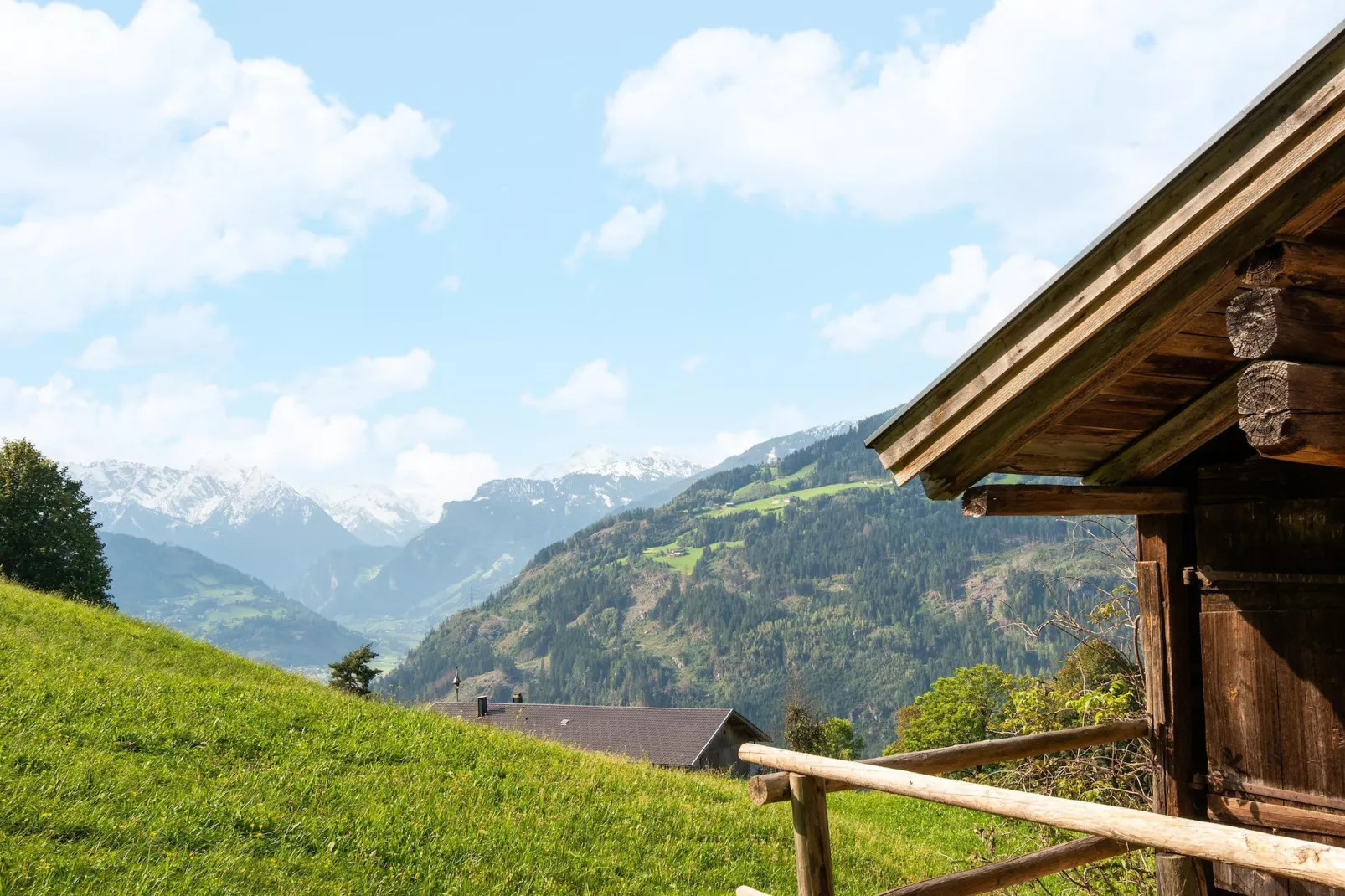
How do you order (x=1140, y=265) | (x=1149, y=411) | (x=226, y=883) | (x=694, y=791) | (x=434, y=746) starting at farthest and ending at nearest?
(x=694, y=791) < (x=434, y=746) < (x=226, y=883) < (x=1149, y=411) < (x=1140, y=265)

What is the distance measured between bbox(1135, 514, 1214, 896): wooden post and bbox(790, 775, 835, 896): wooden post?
2.23m

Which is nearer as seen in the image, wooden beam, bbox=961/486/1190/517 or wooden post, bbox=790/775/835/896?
wooden post, bbox=790/775/835/896

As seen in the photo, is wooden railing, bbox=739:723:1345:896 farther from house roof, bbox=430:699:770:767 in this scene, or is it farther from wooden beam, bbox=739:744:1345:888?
house roof, bbox=430:699:770:767

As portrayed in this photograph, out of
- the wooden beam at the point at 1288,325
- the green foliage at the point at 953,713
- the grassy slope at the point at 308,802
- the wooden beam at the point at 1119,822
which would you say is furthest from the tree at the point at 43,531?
the green foliage at the point at 953,713

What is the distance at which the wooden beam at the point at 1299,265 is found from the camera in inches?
118

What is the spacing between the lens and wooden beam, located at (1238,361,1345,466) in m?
2.80

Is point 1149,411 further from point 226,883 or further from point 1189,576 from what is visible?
point 226,883

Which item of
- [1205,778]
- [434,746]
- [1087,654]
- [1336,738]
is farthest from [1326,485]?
[434,746]

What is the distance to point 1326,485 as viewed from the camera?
4.49 meters

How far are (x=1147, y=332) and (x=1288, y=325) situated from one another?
0.69 m

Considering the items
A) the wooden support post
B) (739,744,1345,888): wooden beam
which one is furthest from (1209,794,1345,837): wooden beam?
(739,744,1345,888): wooden beam

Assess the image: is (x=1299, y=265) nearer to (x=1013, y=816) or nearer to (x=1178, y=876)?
(x=1013, y=816)

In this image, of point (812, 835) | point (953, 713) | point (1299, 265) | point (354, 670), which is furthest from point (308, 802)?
point (953, 713)

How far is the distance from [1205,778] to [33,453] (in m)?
39.7
